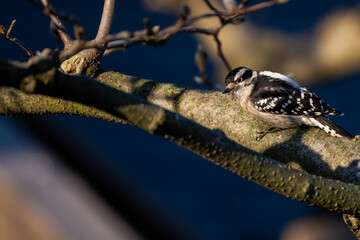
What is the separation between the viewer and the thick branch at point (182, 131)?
1.36m

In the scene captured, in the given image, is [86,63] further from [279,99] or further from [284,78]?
[284,78]

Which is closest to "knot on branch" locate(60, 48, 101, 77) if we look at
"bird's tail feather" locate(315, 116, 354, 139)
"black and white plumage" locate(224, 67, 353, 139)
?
"black and white plumage" locate(224, 67, 353, 139)

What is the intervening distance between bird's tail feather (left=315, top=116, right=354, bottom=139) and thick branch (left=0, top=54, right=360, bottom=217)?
2.06ft

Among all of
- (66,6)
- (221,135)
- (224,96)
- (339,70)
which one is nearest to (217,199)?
(339,70)

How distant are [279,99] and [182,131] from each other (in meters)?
1.94

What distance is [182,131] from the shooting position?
150 cm

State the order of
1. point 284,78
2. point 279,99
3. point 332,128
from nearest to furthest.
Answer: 1. point 332,128
2. point 279,99
3. point 284,78

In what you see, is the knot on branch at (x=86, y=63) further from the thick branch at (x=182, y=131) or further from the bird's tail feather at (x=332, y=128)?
the bird's tail feather at (x=332, y=128)

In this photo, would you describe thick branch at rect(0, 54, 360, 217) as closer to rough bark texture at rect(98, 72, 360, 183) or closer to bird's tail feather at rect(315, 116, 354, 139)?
rough bark texture at rect(98, 72, 360, 183)

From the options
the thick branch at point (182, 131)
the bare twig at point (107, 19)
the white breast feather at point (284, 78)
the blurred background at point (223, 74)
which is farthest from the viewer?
the blurred background at point (223, 74)

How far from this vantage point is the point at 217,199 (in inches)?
192

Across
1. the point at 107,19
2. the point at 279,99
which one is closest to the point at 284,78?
the point at 279,99

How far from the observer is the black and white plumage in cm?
289

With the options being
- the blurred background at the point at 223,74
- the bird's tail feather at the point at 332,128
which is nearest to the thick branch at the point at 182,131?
the bird's tail feather at the point at 332,128
